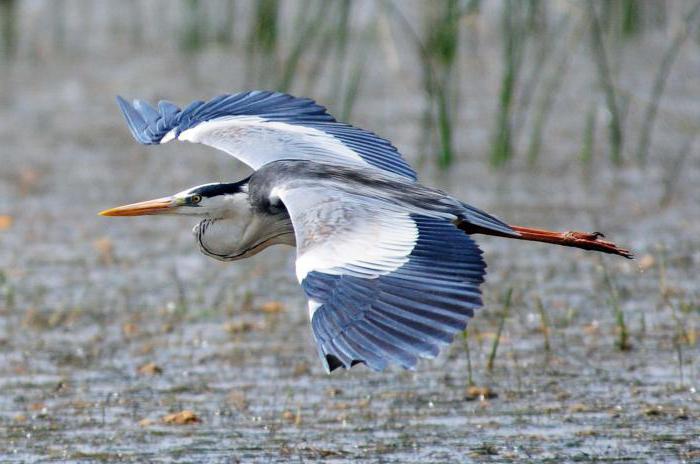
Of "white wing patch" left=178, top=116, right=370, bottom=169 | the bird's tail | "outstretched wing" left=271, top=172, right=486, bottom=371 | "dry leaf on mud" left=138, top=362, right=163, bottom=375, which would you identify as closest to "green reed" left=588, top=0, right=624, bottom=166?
"white wing patch" left=178, top=116, right=370, bottom=169

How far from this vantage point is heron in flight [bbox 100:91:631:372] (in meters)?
4.07

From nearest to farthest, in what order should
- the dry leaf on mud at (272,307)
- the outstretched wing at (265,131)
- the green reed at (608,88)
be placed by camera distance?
the outstretched wing at (265,131) → the dry leaf on mud at (272,307) → the green reed at (608,88)

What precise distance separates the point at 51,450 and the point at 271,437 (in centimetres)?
74

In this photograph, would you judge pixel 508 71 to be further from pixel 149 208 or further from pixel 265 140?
pixel 149 208

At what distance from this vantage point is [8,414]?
5527mm

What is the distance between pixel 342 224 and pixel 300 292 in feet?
8.70

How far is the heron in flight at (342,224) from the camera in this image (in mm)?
4074

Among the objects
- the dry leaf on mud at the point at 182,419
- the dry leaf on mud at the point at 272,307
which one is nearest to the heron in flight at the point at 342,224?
the dry leaf on mud at the point at 182,419

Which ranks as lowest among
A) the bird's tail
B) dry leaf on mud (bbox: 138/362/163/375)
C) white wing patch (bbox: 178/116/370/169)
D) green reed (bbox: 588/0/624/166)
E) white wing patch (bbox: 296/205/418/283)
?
dry leaf on mud (bbox: 138/362/163/375)

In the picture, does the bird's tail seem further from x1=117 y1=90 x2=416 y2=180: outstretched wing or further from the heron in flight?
x1=117 y1=90 x2=416 y2=180: outstretched wing

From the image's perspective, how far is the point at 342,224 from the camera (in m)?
4.68

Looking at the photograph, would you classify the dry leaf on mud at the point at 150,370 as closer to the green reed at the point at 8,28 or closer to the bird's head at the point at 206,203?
the bird's head at the point at 206,203

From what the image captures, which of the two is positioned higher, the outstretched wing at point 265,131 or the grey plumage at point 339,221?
the outstretched wing at point 265,131

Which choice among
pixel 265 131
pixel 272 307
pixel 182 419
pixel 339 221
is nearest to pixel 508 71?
pixel 272 307
